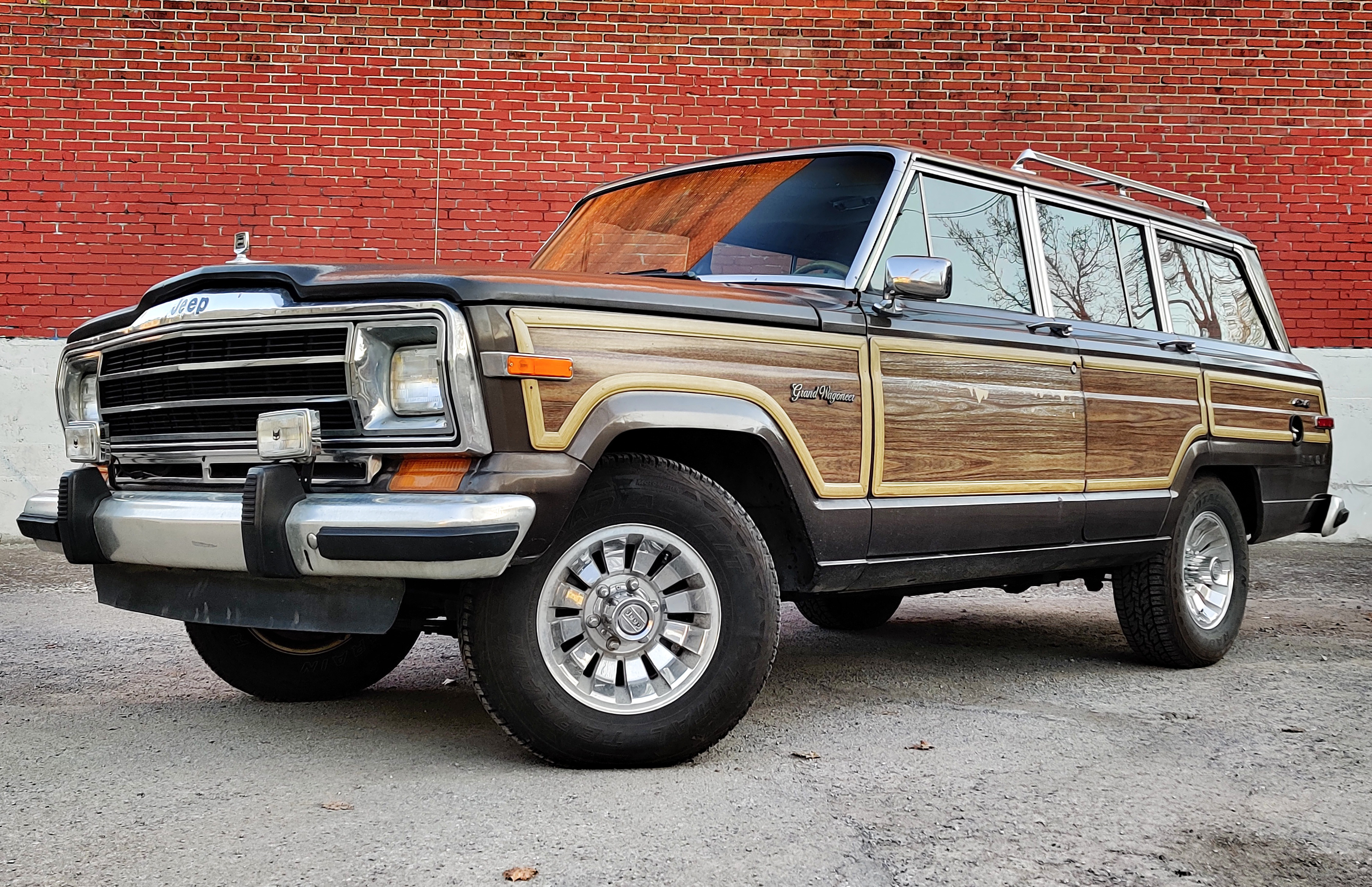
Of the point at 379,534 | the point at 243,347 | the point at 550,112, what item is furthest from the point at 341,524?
the point at 550,112

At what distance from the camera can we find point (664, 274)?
4.47 m

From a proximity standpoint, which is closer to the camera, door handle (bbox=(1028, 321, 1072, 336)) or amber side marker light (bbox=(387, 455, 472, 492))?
amber side marker light (bbox=(387, 455, 472, 492))

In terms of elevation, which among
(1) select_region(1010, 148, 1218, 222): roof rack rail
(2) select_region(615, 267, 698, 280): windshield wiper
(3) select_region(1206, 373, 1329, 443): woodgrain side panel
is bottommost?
(3) select_region(1206, 373, 1329, 443): woodgrain side panel

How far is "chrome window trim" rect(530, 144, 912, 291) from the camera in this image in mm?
4301

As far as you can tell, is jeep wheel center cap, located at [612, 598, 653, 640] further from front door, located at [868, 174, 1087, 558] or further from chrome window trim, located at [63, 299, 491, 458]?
front door, located at [868, 174, 1087, 558]

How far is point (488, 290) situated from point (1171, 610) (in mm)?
3578

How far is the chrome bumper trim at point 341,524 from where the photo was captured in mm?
3145

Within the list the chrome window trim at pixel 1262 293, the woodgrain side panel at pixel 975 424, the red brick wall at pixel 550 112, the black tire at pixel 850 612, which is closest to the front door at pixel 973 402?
the woodgrain side panel at pixel 975 424

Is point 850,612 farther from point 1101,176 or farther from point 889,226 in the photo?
point 889,226

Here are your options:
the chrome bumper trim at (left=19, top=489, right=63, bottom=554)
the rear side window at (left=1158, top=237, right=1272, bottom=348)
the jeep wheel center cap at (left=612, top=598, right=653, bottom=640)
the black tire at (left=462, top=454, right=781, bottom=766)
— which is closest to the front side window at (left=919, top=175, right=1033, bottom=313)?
the rear side window at (left=1158, top=237, right=1272, bottom=348)

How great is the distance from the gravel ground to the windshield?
1.63 metres

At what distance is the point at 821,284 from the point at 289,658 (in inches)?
91.2

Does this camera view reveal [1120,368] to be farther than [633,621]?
Yes

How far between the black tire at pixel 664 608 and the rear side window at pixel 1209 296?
3.18 m
